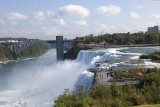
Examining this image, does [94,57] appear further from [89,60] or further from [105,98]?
[105,98]

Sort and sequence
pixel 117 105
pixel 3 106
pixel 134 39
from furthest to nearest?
pixel 134 39, pixel 3 106, pixel 117 105

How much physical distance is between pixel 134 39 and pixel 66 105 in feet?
127

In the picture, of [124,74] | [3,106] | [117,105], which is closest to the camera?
[117,105]

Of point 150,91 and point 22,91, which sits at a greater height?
point 150,91

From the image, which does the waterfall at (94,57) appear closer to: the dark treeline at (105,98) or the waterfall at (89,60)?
the waterfall at (89,60)

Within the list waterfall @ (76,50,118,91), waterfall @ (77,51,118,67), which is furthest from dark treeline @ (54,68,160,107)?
waterfall @ (77,51,118,67)

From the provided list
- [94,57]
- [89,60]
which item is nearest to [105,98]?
[94,57]

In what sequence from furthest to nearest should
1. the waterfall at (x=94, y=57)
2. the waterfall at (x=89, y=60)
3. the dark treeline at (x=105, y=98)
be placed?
the waterfall at (x=94, y=57), the waterfall at (x=89, y=60), the dark treeline at (x=105, y=98)

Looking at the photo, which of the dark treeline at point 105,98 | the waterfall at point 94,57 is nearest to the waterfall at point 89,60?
the waterfall at point 94,57

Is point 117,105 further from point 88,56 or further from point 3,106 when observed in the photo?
point 88,56

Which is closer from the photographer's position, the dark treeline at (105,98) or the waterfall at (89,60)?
the dark treeline at (105,98)

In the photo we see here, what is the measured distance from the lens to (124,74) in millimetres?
11102

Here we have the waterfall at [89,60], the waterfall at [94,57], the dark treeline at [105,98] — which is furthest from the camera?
the waterfall at [94,57]

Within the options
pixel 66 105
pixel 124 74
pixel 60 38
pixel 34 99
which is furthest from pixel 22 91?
pixel 60 38
